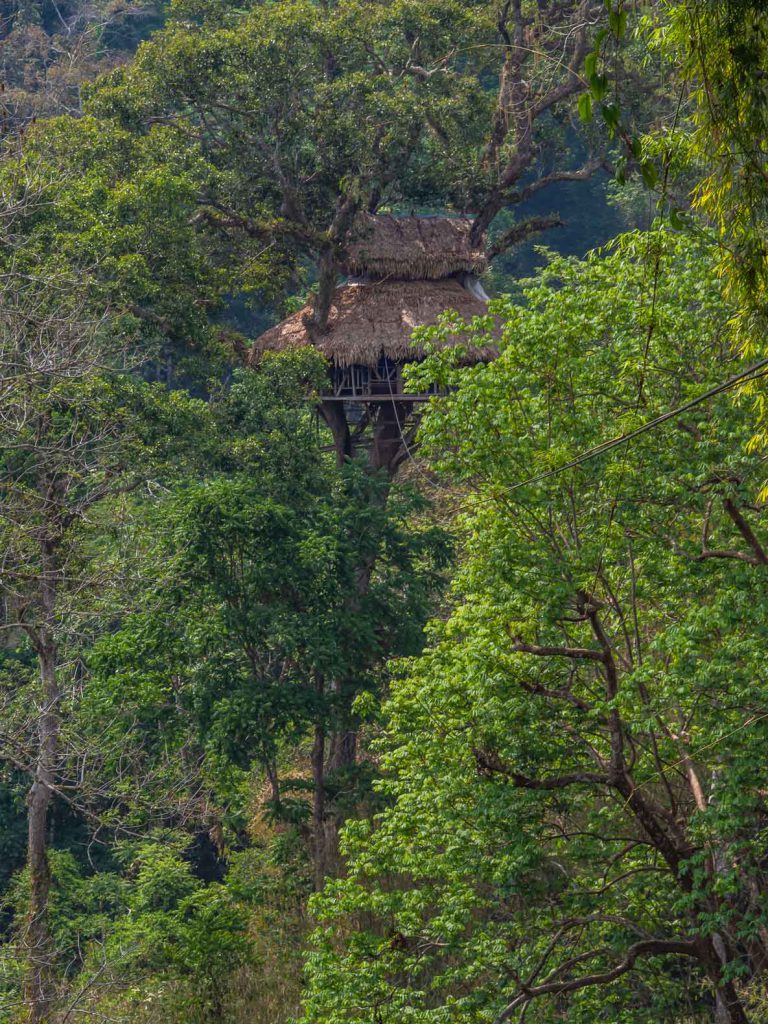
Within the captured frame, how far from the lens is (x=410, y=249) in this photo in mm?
20250

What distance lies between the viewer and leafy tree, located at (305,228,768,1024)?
9.00m

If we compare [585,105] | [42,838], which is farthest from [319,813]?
[585,105]

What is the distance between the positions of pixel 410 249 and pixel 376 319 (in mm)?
1611

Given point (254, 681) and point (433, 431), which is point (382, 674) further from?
point (433, 431)

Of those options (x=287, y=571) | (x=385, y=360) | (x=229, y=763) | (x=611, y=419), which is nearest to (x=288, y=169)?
(x=385, y=360)

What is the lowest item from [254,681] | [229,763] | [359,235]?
[229,763]

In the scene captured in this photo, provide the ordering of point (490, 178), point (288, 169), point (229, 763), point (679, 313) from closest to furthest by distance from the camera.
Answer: point (679, 313)
point (229, 763)
point (288, 169)
point (490, 178)

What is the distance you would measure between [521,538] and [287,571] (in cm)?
542

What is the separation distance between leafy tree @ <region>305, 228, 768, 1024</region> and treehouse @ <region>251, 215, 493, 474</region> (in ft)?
29.2

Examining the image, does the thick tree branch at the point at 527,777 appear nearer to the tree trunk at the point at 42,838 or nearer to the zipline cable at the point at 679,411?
the zipline cable at the point at 679,411

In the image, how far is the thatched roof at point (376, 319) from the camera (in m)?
18.9

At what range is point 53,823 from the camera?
20.7m

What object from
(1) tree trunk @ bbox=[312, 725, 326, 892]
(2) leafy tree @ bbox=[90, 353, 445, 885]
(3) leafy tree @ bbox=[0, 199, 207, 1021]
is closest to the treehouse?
(2) leafy tree @ bbox=[90, 353, 445, 885]

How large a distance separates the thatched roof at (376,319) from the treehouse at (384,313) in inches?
0.6
